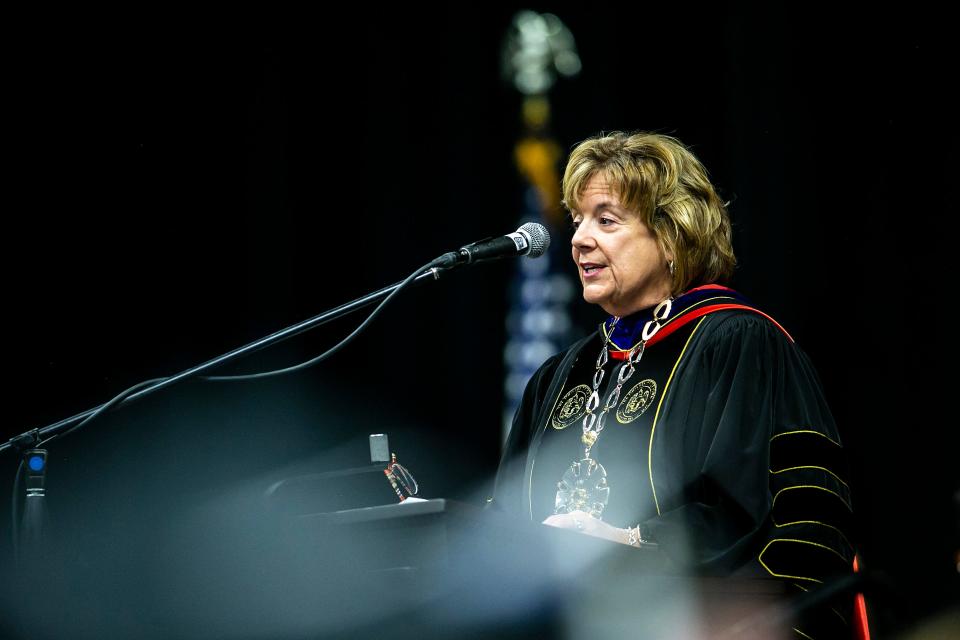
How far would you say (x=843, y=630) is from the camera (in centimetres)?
211

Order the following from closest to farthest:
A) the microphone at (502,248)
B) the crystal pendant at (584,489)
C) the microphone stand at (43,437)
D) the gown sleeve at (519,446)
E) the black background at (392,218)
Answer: the microphone stand at (43,437) → the microphone at (502,248) → the crystal pendant at (584,489) → the gown sleeve at (519,446) → the black background at (392,218)

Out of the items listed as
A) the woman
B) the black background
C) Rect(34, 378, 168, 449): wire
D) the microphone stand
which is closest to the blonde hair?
the woman

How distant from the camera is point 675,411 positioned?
2350mm

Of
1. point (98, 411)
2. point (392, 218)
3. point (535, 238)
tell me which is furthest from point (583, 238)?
point (392, 218)

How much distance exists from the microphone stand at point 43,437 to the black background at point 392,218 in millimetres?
1291

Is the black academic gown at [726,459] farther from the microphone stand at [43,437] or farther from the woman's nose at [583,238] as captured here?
the microphone stand at [43,437]

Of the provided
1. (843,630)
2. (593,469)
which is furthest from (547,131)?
(843,630)

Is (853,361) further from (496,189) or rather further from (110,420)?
(110,420)

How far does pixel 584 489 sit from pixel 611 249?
53 cm

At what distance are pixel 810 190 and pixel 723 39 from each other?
0.72 meters

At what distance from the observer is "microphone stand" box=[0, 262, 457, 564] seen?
6.25 ft

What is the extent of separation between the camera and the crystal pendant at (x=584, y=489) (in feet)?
7.79

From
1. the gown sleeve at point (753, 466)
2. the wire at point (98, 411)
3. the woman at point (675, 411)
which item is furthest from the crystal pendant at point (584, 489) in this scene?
the wire at point (98, 411)

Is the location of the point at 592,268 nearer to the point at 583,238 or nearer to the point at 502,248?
the point at 583,238
